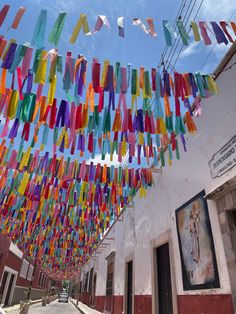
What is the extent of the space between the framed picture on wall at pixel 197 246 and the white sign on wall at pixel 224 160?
623 mm

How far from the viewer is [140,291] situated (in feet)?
27.3

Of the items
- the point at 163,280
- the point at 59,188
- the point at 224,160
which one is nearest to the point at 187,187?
the point at 224,160

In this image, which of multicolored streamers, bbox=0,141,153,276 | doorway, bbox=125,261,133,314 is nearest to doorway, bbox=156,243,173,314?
multicolored streamers, bbox=0,141,153,276

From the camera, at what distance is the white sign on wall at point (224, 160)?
165 inches

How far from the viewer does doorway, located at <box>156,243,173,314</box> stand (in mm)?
6572

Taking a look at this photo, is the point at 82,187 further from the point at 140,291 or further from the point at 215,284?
the point at 215,284

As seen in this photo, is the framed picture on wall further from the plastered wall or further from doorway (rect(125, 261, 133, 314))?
doorway (rect(125, 261, 133, 314))

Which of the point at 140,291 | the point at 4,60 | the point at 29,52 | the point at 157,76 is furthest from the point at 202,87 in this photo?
the point at 140,291

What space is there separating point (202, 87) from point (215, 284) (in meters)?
3.37

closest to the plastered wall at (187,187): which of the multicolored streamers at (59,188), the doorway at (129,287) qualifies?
the multicolored streamers at (59,188)

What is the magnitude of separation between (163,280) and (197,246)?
105 inches

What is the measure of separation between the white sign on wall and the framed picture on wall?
623 mm

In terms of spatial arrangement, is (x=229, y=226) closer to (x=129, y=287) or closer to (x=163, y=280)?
(x=163, y=280)

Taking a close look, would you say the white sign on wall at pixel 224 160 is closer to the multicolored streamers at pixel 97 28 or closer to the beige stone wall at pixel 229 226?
the beige stone wall at pixel 229 226
